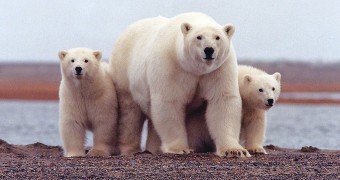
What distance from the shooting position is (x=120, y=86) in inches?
453

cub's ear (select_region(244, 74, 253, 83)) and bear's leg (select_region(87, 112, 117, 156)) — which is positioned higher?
cub's ear (select_region(244, 74, 253, 83))

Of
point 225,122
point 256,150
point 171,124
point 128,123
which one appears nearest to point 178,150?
point 171,124

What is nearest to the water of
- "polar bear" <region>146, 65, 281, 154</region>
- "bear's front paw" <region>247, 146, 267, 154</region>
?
"polar bear" <region>146, 65, 281, 154</region>

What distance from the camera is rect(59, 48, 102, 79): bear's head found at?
35.8 feet

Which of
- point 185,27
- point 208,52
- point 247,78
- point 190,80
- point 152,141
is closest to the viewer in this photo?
point 208,52

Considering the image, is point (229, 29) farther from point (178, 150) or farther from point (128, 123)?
point (128, 123)

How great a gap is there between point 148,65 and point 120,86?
3.39ft

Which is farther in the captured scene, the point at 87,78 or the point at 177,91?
the point at 87,78

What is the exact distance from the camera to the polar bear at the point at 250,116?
1072 centimetres

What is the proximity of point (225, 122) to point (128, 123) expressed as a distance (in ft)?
5.34

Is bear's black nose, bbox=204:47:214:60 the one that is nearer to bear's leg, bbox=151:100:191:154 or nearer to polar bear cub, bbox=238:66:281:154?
bear's leg, bbox=151:100:191:154

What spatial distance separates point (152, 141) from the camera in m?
11.4

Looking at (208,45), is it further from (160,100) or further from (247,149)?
(247,149)

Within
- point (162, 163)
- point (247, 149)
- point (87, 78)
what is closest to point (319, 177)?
point (162, 163)
